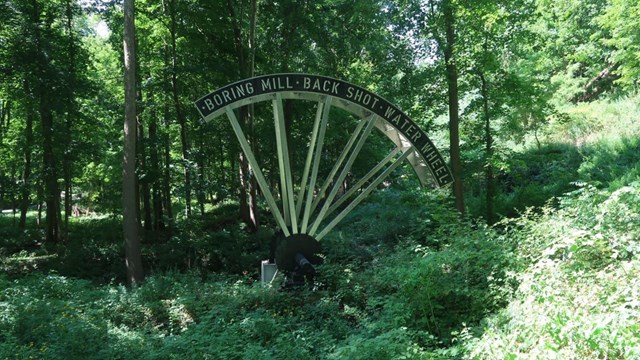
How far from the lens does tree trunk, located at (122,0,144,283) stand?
10758mm

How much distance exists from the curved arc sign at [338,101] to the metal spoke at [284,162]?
0.40m

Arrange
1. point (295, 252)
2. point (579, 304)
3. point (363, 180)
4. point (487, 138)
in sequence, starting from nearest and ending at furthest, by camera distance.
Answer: point (579, 304), point (295, 252), point (363, 180), point (487, 138)

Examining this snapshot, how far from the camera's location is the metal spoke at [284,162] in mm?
10312

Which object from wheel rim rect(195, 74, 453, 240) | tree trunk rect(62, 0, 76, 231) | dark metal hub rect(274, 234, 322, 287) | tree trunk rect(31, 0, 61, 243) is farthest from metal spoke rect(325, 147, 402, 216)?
tree trunk rect(31, 0, 61, 243)

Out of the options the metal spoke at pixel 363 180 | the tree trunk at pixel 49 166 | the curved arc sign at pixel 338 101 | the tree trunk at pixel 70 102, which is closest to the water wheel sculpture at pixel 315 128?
the curved arc sign at pixel 338 101

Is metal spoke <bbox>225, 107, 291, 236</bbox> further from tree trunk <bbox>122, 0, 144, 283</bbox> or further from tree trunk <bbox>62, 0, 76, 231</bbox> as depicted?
tree trunk <bbox>62, 0, 76, 231</bbox>

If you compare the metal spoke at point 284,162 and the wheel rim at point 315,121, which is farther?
the metal spoke at point 284,162

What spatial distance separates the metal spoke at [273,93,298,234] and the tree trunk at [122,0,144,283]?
3439mm

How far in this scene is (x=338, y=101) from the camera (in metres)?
11.1

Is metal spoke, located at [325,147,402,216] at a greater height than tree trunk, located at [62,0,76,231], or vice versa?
tree trunk, located at [62,0,76,231]

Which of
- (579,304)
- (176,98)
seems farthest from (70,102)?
(579,304)

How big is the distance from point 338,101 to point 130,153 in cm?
508

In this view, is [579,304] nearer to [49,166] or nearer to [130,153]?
[130,153]

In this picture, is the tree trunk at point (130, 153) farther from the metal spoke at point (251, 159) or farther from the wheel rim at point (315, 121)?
the metal spoke at point (251, 159)
